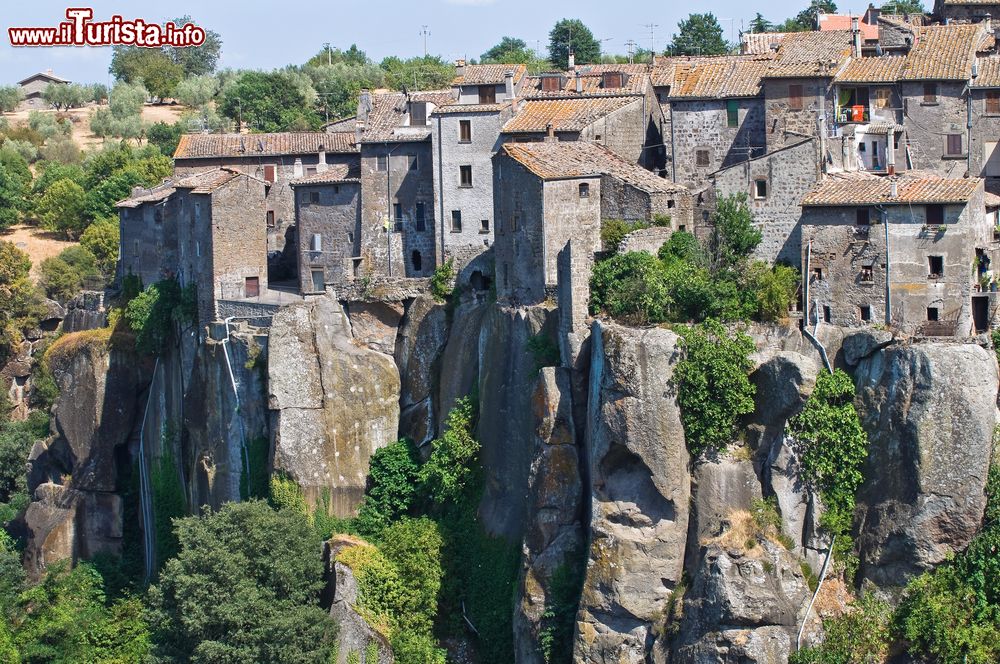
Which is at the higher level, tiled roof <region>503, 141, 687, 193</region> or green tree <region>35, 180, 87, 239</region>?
green tree <region>35, 180, 87, 239</region>

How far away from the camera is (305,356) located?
58.8 m

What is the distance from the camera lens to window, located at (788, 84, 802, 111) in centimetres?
5512

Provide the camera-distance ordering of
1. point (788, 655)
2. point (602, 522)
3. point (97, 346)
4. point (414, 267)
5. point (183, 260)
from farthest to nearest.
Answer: point (97, 346), point (183, 260), point (414, 267), point (602, 522), point (788, 655)

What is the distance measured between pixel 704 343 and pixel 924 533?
7.30 metres

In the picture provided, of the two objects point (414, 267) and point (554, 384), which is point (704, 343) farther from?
point (414, 267)

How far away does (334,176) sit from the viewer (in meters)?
63.2

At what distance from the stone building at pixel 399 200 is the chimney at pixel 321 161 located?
4.93m

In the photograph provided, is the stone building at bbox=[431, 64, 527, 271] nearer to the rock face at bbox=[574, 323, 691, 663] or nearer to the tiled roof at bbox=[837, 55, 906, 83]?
the tiled roof at bbox=[837, 55, 906, 83]

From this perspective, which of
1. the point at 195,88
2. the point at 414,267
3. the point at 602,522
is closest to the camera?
the point at 602,522

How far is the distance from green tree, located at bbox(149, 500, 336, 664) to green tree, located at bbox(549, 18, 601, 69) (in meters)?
59.4

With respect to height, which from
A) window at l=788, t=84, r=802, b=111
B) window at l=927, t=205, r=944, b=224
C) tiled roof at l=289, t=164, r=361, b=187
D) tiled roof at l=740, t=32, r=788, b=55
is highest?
tiled roof at l=740, t=32, r=788, b=55

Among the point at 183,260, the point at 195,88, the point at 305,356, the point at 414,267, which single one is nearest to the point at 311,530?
the point at 305,356

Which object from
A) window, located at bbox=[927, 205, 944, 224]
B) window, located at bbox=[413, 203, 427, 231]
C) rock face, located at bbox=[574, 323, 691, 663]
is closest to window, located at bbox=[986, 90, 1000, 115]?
window, located at bbox=[927, 205, 944, 224]

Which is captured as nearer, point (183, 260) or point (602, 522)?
point (602, 522)
